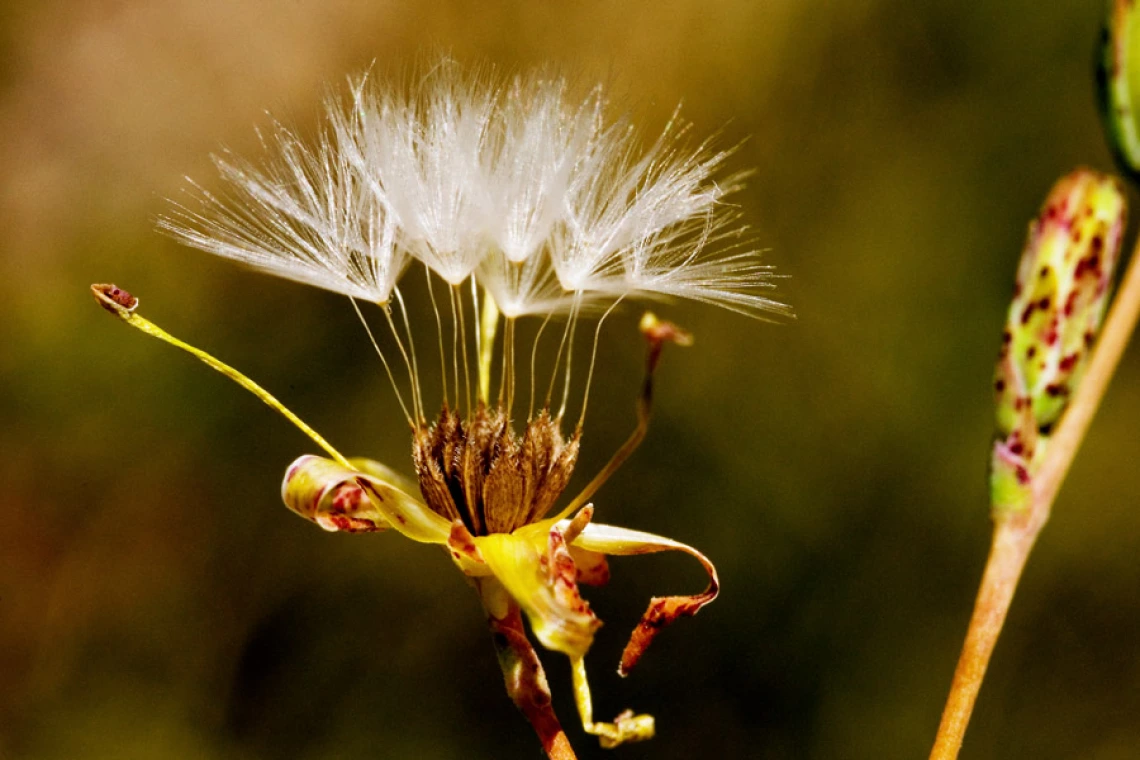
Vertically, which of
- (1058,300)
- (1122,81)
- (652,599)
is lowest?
(652,599)

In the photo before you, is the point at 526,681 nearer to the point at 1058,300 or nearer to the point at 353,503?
the point at 353,503

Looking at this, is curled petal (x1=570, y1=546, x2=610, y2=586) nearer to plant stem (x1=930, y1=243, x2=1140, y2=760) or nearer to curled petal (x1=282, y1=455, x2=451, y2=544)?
curled petal (x1=282, y1=455, x2=451, y2=544)

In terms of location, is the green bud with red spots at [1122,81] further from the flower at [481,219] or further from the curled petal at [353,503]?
the curled petal at [353,503]

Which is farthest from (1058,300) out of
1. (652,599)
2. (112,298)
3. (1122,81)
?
(112,298)

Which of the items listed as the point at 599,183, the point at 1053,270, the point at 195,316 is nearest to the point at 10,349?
the point at 195,316

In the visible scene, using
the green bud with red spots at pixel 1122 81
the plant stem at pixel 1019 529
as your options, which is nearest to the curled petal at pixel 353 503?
the plant stem at pixel 1019 529

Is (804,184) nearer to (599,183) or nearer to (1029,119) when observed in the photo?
(1029,119)

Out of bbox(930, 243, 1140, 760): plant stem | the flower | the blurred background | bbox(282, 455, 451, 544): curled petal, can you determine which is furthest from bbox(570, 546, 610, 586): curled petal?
the blurred background
